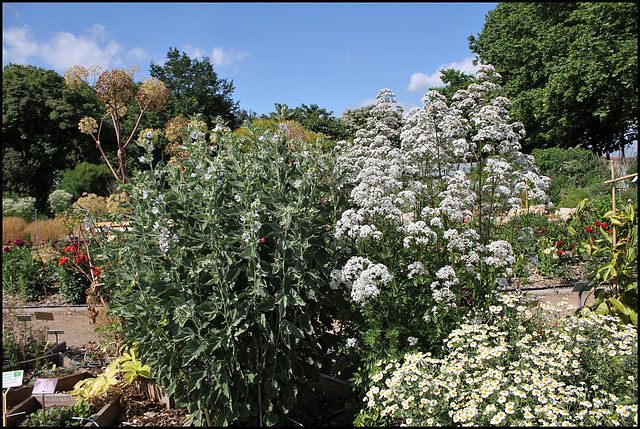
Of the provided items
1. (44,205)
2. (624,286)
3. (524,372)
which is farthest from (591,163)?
(44,205)

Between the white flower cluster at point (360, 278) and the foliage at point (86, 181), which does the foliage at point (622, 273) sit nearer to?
the white flower cluster at point (360, 278)

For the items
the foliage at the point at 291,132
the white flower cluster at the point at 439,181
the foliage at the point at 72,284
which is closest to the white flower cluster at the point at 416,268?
the white flower cluster at the point at 439,181

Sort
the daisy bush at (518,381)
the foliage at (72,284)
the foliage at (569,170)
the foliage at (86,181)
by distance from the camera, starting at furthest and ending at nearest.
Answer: the foliage at (86,181) < the foliage at (569,170) < the foliage at (72,284) < the daisy bush at (518,381)

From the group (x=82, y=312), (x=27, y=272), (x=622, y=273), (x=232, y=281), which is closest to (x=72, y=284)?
(x=82, y=312)

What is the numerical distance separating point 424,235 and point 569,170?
1379cm

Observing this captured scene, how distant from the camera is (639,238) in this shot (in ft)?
8.59

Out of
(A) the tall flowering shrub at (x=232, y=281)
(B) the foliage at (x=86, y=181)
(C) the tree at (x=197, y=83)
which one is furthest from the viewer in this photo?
(C) the tree at (x=197, y=83)

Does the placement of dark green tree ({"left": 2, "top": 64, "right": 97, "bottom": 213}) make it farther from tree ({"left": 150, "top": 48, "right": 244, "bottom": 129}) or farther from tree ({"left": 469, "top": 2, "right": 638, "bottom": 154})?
tree ({"left": 469, "top": 2, "right": 638, "bottom": 154})

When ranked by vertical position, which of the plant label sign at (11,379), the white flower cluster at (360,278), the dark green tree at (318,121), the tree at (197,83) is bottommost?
the plant label sign at (11,379)

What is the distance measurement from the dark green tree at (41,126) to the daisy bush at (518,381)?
2672 centimetres

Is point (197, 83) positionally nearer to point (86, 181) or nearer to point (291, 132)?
point (86, 181)

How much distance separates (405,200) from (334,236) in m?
0.72

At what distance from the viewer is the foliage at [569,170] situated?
12000mm

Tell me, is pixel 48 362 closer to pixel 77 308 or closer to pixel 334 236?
pixel 77 308
